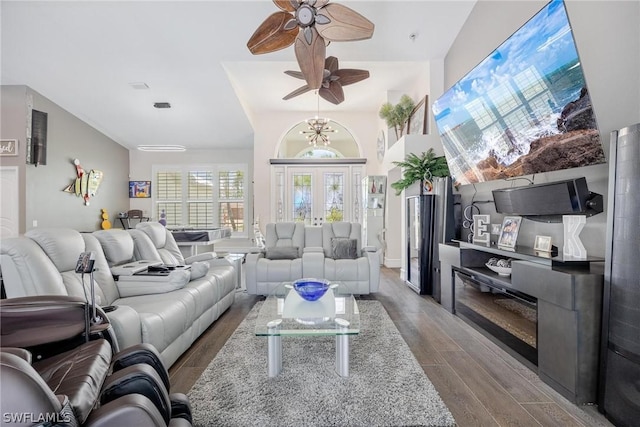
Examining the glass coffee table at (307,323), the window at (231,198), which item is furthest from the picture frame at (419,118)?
the window at (231,198)

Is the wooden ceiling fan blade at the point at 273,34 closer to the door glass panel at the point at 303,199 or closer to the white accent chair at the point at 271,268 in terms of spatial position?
the white accent chair at the point at 271,268

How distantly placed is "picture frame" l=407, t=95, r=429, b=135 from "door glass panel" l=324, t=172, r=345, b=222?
2267mm

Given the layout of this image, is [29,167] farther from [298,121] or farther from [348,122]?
[348,122]

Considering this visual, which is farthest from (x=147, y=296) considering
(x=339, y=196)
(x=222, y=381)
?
(x=339, y=196)

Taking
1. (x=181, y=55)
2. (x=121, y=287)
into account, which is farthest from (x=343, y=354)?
(x=181, y=55)

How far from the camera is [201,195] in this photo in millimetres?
8508

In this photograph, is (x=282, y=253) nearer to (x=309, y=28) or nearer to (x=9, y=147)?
(x=309, y=28)

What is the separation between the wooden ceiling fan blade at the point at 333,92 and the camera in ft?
14.0

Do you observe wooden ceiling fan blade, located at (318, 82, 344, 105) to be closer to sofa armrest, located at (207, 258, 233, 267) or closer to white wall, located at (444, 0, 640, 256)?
white wall, located at (444, 0, 640, 256)

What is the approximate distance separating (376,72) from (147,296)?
15.9ft

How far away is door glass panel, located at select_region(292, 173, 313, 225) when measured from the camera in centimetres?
732

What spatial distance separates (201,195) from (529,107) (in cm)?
784

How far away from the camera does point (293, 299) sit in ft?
8.54

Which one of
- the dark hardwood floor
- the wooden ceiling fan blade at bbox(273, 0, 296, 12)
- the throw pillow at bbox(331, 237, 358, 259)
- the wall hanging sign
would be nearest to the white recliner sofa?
the throw pillow at bbox(331, 237, 358, 259)
